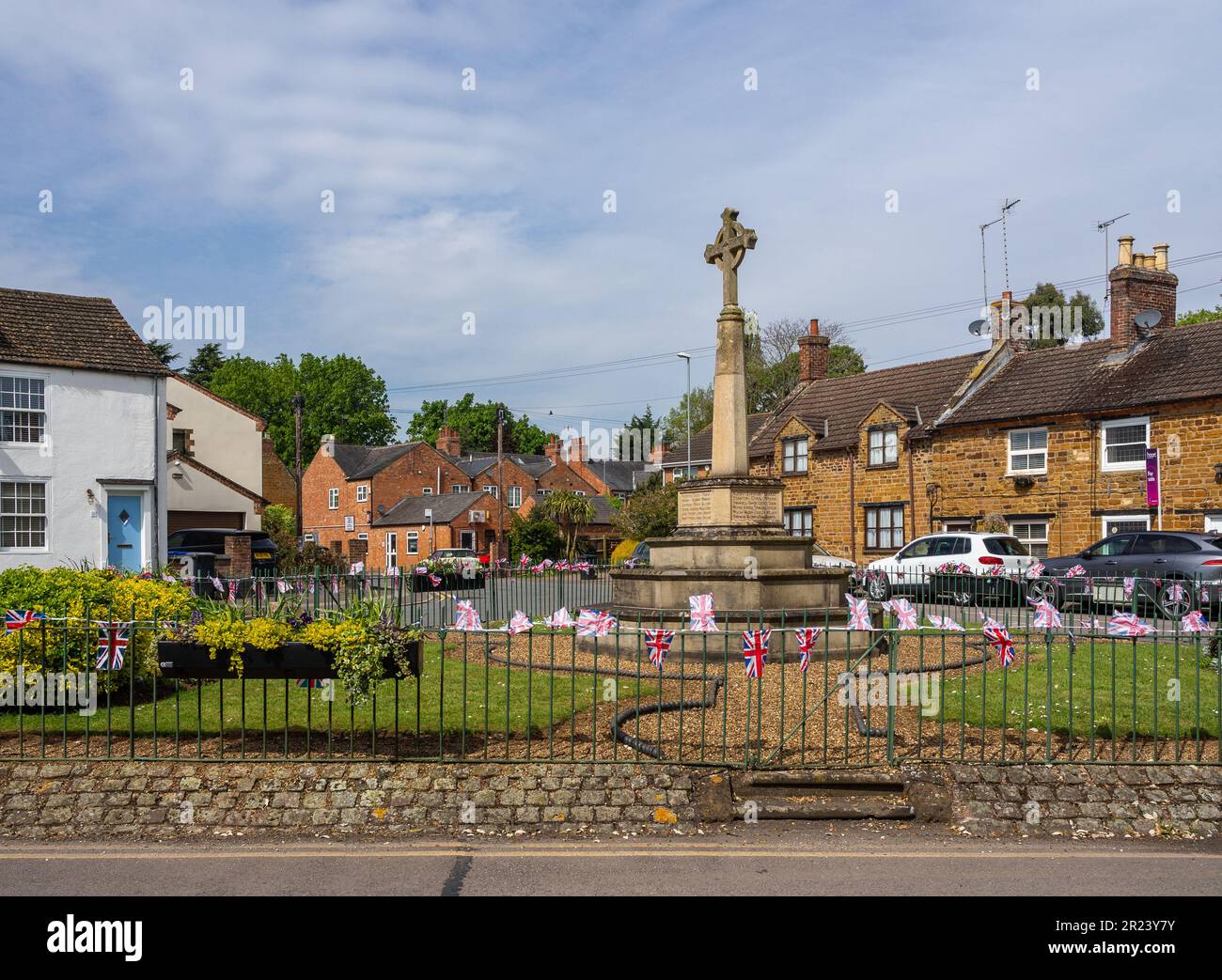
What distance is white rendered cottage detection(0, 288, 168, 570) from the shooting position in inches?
955

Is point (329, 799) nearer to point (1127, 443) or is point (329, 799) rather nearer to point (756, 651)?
point (756, 651)

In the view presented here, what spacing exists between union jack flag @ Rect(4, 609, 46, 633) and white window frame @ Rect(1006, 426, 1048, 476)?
1156 inches

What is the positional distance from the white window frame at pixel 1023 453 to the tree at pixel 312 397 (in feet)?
193

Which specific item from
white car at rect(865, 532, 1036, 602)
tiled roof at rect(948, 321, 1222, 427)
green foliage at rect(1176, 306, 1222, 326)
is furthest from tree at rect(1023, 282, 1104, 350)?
white car at rect(865, 532, 1036, 602)

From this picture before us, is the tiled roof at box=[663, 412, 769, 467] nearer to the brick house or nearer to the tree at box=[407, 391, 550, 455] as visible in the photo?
the brick house

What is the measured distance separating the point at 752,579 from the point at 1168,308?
26.0 m

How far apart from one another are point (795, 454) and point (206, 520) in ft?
72.3

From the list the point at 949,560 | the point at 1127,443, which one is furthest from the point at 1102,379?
the point at 949,560

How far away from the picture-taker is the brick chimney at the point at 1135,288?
106 ft

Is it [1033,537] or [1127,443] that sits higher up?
[1127,443]

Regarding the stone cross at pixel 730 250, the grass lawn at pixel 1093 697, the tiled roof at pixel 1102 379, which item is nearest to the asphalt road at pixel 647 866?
the grass lawn at pixel 1093 697

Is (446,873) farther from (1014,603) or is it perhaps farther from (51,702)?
(1014,603)

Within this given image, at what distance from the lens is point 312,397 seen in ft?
273

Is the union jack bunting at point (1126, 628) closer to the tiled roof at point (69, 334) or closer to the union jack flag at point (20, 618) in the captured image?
the union jack flag at point (20, 618)
